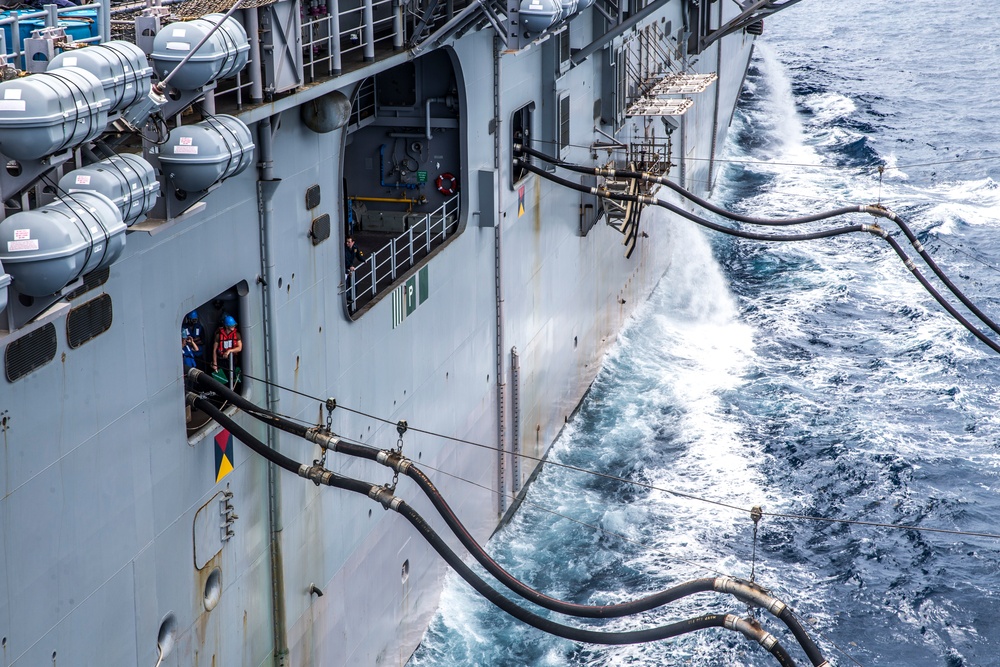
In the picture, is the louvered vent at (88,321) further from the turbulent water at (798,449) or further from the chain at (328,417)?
the turbulent water at (798,449)

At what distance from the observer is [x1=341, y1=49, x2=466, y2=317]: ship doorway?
2036 cm

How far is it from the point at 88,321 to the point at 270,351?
3493 mm

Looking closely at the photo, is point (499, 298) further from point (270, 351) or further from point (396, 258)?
point (270, 351)

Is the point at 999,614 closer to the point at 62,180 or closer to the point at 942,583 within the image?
the point at 942,583

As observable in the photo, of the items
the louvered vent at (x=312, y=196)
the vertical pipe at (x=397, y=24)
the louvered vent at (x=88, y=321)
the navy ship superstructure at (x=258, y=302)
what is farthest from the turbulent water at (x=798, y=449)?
the louvered vent at (x=88, y=321)

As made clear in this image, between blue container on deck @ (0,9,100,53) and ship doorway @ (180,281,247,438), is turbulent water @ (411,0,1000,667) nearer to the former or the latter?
ship doorway @ (180,281,247,438)

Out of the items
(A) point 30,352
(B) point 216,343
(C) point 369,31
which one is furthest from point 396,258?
(A) point 30,352

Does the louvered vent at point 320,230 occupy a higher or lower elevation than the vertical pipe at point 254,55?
lower

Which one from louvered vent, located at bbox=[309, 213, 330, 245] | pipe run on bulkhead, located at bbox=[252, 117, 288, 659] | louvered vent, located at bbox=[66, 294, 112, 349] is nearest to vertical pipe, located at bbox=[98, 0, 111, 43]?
louvered vent, located at bbox=[66, 294, 112, 349]

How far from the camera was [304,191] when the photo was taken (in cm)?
1449

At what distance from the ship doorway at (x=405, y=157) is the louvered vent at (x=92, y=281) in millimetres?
8947

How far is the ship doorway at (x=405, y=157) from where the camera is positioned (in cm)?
2036

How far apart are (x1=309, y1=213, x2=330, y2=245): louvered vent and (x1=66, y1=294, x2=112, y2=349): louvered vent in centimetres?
429

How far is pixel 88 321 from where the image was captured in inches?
413
